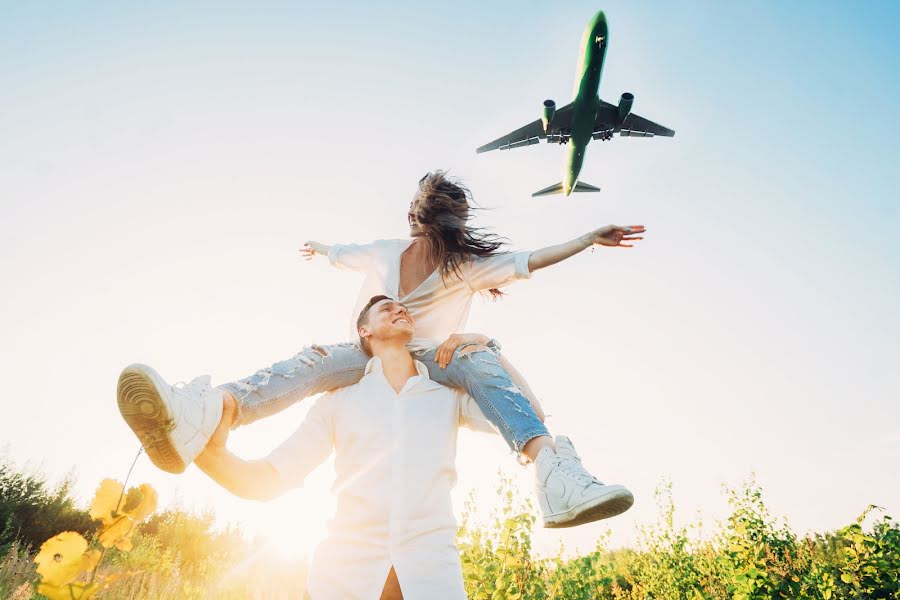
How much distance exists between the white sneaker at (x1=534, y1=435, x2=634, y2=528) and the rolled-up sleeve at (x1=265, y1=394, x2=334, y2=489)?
991 millimetres

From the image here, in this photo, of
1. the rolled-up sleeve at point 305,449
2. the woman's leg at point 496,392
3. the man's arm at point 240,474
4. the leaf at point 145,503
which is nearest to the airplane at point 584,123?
the woman's leg at point 496,392

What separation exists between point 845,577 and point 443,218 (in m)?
5.40

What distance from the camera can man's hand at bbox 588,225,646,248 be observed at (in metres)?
2.75

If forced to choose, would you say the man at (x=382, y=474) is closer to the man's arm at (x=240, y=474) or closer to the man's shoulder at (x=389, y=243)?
the man's arm at (x=240, y=474)

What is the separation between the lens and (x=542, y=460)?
2.21 m

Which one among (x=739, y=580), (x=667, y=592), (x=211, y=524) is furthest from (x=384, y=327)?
(x=211, y=524)

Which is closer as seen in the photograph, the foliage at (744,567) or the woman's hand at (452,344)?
the woman's hand at (452,344)

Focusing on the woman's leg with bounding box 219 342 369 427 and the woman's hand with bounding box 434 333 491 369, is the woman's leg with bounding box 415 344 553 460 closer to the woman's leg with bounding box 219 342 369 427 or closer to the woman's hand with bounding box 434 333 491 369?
the woman's hand with bounding box 434 333 491 369

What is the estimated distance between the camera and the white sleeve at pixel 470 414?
2559 mm

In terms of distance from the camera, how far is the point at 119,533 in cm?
70

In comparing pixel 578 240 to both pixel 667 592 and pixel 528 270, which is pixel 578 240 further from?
pixel 667 592

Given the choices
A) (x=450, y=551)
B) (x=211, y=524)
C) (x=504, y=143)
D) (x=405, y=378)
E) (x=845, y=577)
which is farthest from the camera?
(x=504, y=143)

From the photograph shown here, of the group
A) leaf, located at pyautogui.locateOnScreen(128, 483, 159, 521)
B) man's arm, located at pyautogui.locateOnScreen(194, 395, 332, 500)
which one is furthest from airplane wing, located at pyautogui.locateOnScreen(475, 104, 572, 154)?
leaf, located at pyautogui.locateOnScreen(128, 483, 159, 521)

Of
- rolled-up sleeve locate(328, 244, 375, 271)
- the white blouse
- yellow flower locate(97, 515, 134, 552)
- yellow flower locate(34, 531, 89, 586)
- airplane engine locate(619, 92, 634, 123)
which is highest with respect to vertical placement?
airplane engine locate(619, 92, 634, 123)
